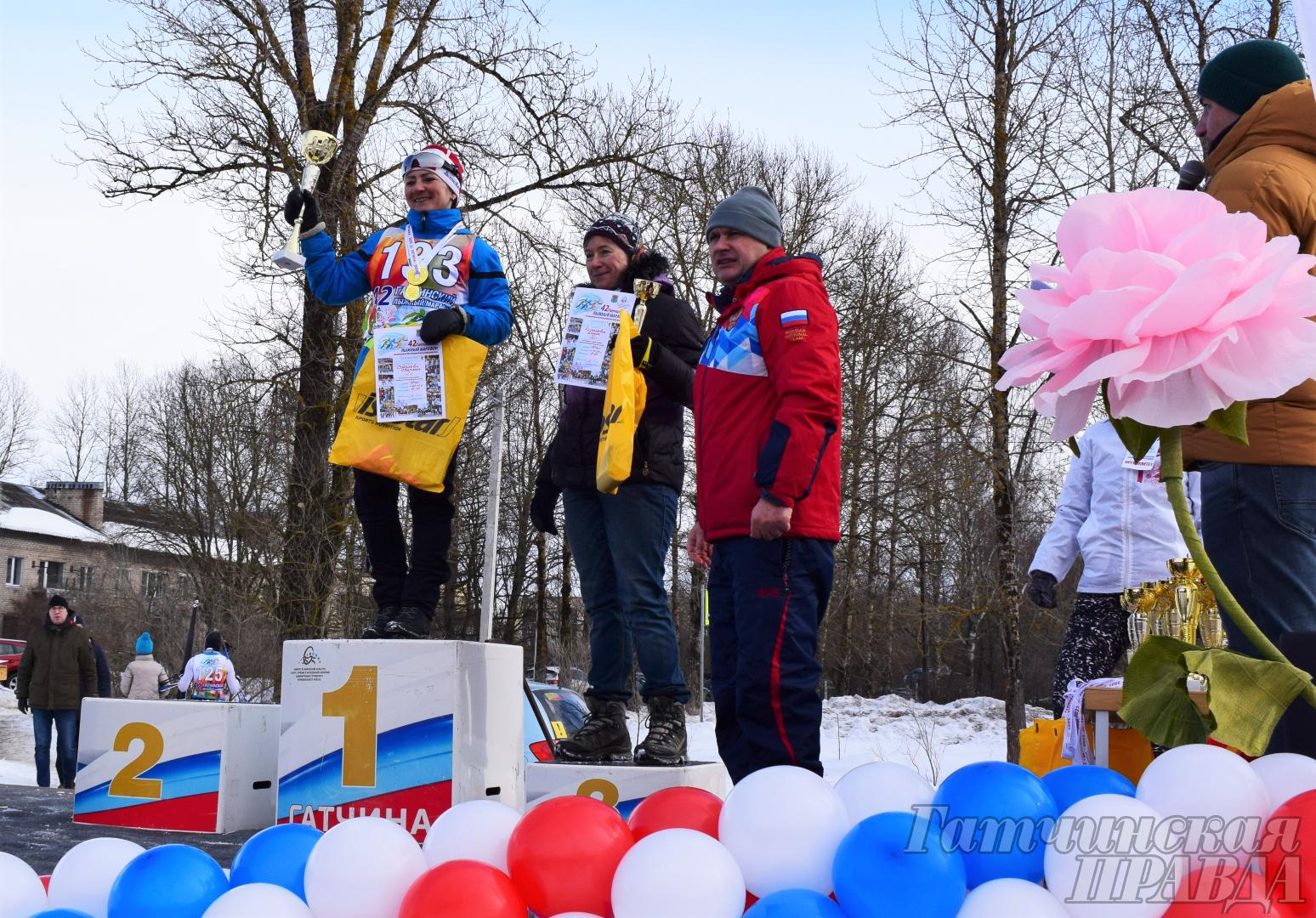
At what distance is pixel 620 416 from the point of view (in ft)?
11.4

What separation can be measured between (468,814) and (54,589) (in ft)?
178

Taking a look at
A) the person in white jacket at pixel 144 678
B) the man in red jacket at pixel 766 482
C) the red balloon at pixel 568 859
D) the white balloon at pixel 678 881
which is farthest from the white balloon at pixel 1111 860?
the person in white jacket at pixel 144 678

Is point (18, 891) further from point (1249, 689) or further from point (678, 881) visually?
point (1249, 689)

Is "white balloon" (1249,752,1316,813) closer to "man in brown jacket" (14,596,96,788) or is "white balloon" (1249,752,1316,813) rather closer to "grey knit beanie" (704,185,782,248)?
"grey knit beanie" (704,185,782,248)

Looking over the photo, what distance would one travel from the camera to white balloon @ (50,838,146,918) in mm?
1223

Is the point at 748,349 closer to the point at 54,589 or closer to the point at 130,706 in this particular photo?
the point at 130,706

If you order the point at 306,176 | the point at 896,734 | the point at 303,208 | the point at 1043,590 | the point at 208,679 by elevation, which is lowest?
the point at 896,734

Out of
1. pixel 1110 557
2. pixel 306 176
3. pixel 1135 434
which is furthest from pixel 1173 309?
pixel 1110 557

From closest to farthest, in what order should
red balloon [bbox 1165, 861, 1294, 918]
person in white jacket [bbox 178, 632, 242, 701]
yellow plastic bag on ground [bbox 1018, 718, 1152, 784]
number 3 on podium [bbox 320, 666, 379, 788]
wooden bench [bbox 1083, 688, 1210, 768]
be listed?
red balloon [bbox 1165, 861, 1294, 918]
wooden bench [bbox 1083, 688, 1210, 768]
yellow plastic bag on ground [bbox 1018, 718, 1152, 784]
number 3 on podium [bbox 320, 666, 379, 788]
person in white jacket [bbox 178, 632, 242, 701]

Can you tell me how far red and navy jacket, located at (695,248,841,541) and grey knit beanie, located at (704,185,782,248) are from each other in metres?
0.07

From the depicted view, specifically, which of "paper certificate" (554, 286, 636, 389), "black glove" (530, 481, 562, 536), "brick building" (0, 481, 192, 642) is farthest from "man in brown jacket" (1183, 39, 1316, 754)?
"brick building" (0, 481, 192, 642)

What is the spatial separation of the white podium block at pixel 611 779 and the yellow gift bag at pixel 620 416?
2.84ft

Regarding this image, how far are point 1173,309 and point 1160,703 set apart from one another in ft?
1.26

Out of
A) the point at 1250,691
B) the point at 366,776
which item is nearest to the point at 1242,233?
the point at 1250,691
